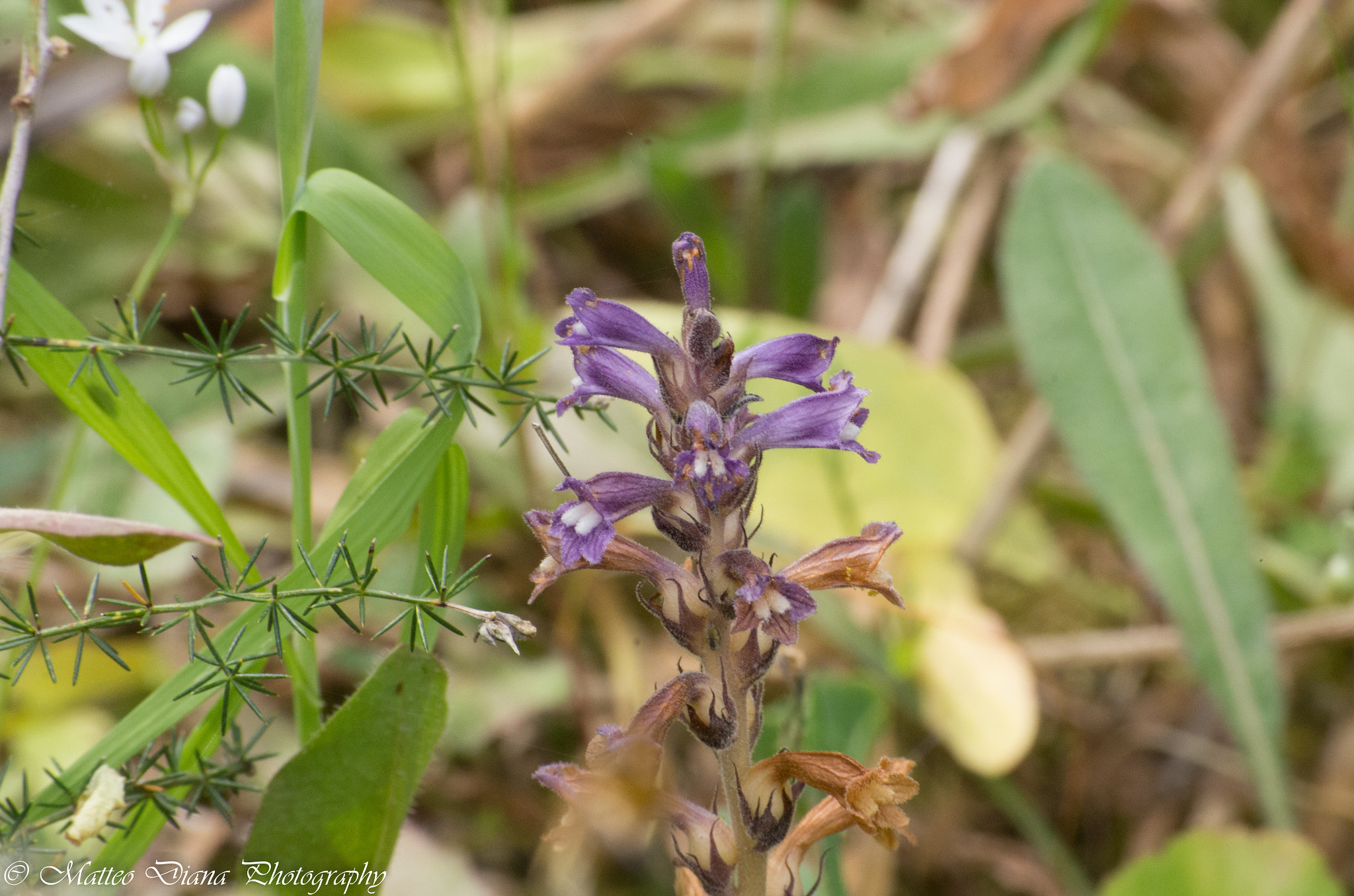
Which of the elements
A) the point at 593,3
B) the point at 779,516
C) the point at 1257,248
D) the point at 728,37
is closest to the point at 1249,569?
the point at 779,516

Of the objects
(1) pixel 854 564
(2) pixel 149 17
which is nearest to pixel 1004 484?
(1) pixel 854 564

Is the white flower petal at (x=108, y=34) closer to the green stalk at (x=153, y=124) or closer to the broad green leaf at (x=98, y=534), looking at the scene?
the green stalk at (x=153, y=124)

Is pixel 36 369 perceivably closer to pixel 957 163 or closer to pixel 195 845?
pixel 195 845

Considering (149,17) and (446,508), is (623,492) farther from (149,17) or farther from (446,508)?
(149,17)

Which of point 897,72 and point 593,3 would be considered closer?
point 897,72

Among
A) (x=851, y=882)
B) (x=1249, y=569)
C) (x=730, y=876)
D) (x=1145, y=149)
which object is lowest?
(x=730, y=876)

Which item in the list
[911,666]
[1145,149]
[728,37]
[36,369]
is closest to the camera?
[36,369]

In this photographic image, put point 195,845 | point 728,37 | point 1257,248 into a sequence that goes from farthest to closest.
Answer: point 728,37 < point 1257,248 < point 195,845
